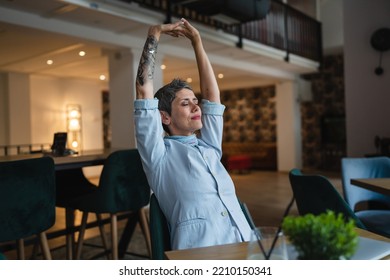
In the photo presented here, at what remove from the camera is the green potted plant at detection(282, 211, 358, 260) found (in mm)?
666

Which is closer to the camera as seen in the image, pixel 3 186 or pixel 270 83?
pixel 3 186

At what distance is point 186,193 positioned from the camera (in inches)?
51.1

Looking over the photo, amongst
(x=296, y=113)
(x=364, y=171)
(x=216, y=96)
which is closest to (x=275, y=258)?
(x=216, y=96)

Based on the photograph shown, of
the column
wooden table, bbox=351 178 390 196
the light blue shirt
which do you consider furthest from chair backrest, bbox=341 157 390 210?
the column

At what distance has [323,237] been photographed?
2.18 ft

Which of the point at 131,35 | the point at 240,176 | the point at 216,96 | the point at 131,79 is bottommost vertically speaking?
the point at 240,176

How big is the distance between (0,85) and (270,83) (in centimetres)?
736

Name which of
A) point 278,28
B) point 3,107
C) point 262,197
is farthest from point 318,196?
point 3,107

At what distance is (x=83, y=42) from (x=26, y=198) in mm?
3787

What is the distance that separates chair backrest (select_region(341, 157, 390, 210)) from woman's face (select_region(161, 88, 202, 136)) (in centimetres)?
169

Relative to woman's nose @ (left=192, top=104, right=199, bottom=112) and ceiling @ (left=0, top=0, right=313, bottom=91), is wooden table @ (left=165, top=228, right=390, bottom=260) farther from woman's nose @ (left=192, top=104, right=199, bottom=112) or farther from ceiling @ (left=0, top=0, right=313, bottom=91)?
ceiling @ (left=0, top=0, right=313, bottom=91)

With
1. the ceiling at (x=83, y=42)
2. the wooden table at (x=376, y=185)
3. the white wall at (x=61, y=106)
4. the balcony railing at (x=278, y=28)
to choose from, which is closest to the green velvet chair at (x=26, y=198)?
the wooden table at (x=376, y=185)

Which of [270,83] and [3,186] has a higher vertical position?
[270,83]

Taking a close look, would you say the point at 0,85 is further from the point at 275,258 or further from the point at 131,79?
the point at 275,258
